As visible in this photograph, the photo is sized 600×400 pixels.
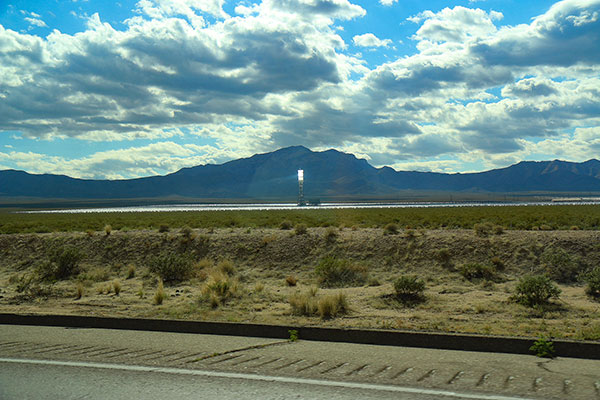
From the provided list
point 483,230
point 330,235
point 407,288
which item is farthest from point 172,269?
point 483,230

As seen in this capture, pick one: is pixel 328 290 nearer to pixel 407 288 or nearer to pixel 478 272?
pixel 407 288

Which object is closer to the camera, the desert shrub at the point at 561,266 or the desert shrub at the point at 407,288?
the desert shrub at the point at 407,288

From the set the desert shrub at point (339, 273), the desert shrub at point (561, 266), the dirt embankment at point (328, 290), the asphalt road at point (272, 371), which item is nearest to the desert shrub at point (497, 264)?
the dirt embankment at point (328, 290)

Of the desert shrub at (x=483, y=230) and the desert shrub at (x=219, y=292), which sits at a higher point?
the desert shrub at (x=483, y=230)

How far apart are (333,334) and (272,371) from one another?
214 centimetres

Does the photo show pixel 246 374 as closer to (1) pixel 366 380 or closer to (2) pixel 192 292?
(1) pixel 366 380

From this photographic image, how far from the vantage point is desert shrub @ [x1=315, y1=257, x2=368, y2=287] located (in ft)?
61.6

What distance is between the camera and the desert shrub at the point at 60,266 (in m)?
21.4

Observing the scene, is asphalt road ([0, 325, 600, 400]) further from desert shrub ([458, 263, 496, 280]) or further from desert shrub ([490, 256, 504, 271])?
desert shrub ([490, 256, 504, 271])

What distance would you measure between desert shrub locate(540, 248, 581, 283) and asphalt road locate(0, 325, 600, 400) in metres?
11.5

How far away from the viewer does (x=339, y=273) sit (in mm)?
19281

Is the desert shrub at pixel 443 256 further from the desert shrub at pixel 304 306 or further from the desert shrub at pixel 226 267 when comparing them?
the desert shrub at pixel 304 306

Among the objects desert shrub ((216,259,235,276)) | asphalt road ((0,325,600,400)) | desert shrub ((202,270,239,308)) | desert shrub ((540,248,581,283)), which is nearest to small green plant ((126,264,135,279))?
desert shrub ((216,259,235,276))

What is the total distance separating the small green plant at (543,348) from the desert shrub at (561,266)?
438 inches
